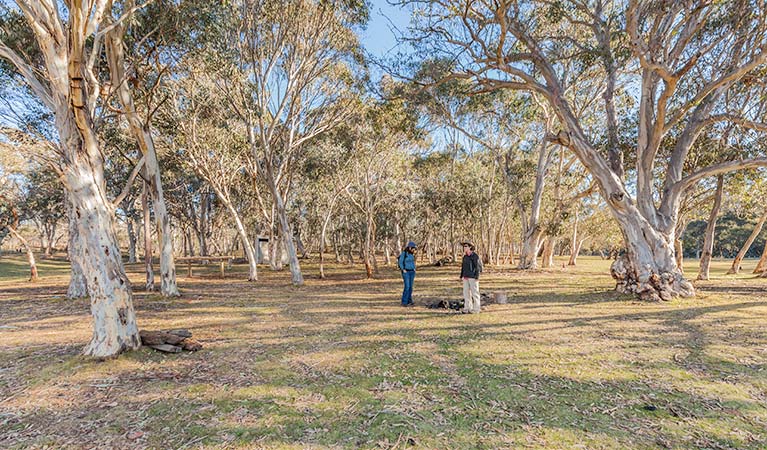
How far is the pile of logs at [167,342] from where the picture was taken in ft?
19.3

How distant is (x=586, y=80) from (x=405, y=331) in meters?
17.7

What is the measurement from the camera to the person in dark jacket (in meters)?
8.80

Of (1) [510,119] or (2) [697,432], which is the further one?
(1) [510,119]

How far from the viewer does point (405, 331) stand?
7.38 meters

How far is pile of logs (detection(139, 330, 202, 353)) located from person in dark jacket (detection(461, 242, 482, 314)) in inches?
235

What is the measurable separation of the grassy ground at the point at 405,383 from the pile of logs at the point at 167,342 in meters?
0.17

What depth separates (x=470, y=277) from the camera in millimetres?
8891

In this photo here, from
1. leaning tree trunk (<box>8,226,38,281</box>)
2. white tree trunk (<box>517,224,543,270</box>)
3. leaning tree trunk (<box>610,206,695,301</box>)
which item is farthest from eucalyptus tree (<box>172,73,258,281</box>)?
leaning tree trunk (<box>610,206,695,301</box>)

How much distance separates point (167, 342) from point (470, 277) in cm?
655

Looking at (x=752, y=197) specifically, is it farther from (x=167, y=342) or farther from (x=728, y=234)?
(x=728, y=234)

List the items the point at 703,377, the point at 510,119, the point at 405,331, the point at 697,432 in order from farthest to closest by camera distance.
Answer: the point at 510,119
the point at 405,331
the point at 703,377
the point at 697,432

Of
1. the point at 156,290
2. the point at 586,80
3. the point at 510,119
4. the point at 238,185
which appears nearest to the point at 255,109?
the point at 156,290

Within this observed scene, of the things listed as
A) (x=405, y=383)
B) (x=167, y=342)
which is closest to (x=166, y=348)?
(x=167, y=342)

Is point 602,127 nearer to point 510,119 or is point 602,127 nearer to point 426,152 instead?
point 510,119
